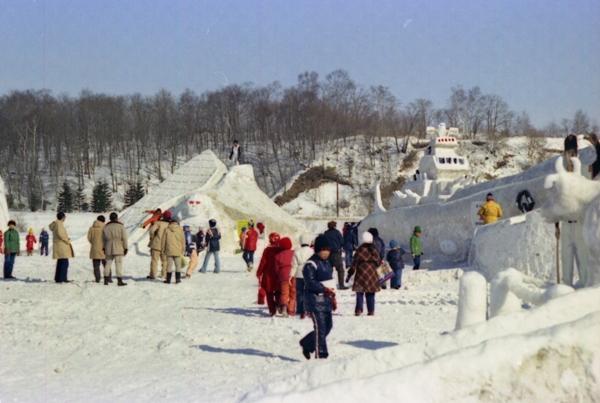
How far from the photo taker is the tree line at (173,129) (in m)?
73.8

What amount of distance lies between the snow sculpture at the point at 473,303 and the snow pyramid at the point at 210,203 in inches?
1099

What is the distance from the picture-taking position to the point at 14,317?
14.2 metres

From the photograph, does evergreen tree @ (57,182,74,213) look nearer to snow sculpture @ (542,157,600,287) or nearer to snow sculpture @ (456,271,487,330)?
snow sculpture @ (542,157,600,287)

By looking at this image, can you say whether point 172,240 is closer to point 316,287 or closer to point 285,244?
point 285,244

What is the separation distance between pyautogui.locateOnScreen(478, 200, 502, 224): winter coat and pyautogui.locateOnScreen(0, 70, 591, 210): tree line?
52.9m

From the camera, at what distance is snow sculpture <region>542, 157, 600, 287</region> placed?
324 inches

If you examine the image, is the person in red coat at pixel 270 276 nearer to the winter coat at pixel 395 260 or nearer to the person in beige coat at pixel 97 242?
the winter coat at pixel 395 260

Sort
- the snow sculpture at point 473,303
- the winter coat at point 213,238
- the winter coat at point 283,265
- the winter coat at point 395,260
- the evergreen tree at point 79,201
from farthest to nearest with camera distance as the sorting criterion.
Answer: the evergreen tree at point 79,201, the winter coat at point 213,238, the winter coat at point 395,260, the winter coat at point 283,265, the snow sculpture at point 473,303

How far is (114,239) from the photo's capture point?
59.3 ft

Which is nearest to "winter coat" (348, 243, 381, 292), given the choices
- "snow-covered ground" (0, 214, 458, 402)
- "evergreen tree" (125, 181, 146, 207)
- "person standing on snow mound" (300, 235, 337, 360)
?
"snow-covered ground" (0, 214, 458, 402)

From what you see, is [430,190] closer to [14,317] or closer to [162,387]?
[14,317]

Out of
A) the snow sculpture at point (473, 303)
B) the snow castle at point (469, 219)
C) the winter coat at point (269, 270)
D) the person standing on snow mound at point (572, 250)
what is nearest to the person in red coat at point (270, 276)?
the winter coat at point (269, 270)

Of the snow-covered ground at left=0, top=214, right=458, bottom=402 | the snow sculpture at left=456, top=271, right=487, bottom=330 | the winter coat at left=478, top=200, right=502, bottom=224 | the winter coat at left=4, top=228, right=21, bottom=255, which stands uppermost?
the winter coat at left=478, top=200, right=502, bottom=224

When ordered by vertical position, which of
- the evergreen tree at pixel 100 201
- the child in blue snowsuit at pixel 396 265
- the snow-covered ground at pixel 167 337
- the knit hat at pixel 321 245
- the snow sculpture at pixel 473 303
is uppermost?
the evergreen tree at pixel 100 201
